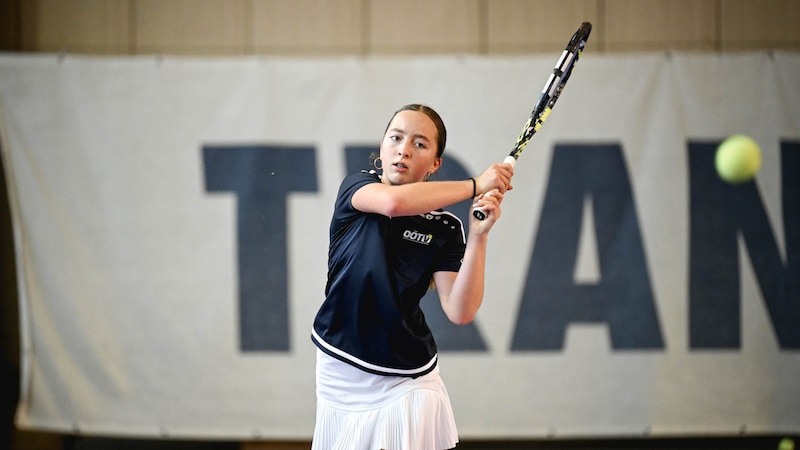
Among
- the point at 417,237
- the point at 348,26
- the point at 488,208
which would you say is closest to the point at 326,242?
the point at 348,26

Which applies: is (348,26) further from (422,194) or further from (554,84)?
(422,194)

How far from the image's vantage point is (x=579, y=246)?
4551 mm

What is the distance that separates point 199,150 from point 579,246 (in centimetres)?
215

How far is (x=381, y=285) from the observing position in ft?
7.77

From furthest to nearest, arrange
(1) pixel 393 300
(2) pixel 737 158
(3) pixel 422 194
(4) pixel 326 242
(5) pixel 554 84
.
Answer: (4) pixel 326 242, (2) pixel 737 158, (5) pixel 554 84, (1) pixel 393 300, (3) pixel 422 194

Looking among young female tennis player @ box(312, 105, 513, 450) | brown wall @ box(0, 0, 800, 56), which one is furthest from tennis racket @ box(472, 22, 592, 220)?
brown wall @ box(0, 0, 800, 56)

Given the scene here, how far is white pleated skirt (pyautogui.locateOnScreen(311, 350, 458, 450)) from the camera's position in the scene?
2.41 meters

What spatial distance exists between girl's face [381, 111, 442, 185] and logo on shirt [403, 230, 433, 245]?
151mm

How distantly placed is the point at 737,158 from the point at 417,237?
7.76ft

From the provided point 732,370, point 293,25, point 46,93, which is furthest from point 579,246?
point 46,93

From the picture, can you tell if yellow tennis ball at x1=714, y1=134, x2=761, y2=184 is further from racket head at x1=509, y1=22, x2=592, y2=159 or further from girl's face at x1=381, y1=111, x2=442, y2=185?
girl's face at x1=381, y1=111, x2=442, y2=185

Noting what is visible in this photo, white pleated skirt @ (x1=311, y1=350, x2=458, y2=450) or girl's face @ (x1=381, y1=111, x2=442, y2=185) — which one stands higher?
girl's face @ (x1=381, y1=111, x2=442, y2=185)

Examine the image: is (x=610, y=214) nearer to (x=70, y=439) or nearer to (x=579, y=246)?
(x=579, y=246)

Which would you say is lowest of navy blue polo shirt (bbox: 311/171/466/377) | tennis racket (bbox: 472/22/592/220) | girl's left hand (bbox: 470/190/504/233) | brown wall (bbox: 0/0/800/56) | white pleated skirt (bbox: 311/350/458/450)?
white pleated skirt (bbox: 311/350/458/450)
